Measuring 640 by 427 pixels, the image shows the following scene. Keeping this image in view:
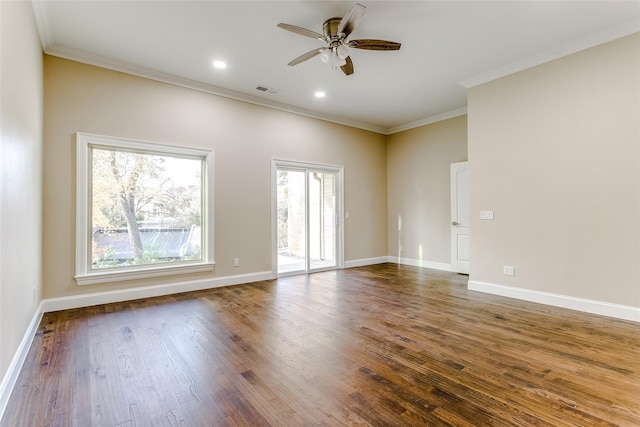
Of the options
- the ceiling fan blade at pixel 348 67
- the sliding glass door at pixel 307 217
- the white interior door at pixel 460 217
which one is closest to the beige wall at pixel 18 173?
the ceiling fan blade at pixel 348 67

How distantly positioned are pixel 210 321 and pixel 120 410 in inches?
59.6

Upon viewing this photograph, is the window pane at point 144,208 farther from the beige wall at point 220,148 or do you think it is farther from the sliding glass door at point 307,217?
the sliding glass door at point 307,217

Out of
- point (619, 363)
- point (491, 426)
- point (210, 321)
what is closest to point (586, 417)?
point (491, 426)

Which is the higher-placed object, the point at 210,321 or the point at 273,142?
the point at 273,142

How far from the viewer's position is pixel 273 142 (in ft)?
18.3

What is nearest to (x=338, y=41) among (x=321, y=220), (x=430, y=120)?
(x=321, y=220)

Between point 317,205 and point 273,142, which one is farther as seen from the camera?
point 317,205

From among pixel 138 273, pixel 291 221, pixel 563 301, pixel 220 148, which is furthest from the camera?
pixel 291 221

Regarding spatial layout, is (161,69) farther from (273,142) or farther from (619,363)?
(619,363)

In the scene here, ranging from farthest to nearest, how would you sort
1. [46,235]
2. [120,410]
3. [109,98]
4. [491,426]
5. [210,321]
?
[109,98] → [46,235] → [210,321] → [120,410] → [491,426]

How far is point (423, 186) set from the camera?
6.64 metres

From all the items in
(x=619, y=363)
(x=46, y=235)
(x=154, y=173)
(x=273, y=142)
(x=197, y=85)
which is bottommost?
(x=619, y=363)

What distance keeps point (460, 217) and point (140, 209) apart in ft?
18.3

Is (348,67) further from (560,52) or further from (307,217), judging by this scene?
(307,217)
